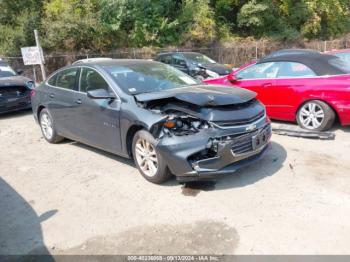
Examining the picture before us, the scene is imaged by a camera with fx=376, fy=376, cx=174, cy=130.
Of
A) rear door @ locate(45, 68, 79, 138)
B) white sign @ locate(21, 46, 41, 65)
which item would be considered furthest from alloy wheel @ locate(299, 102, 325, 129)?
white sign @ locate(21, 46, 41, 65)

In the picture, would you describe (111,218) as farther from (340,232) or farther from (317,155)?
(317,155)

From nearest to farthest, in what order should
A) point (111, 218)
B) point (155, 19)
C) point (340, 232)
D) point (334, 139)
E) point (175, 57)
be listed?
point (340, 232), point (111, 218), point (334, 139), point (175, 57), point (155, 19)

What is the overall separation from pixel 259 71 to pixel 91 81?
3623 millimetres

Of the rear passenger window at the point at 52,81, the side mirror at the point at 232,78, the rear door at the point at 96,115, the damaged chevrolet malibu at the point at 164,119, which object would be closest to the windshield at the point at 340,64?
the side mirror at the point at 232,78

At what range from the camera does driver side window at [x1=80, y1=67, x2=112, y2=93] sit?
18.3 feet

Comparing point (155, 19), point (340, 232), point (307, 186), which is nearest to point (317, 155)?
point (307, 186)

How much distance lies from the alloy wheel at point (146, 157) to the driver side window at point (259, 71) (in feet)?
12.1

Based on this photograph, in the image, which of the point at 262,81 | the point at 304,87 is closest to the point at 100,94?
the point at 262,81

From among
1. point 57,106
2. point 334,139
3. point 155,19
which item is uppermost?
point 155,19

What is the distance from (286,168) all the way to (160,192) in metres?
1.82

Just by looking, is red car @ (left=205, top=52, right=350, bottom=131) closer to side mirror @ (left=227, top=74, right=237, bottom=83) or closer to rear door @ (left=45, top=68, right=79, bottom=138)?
side mirror @ (left=227, top=74, right=237, bottom=83)

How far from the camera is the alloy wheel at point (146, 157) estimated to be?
482 centimetres

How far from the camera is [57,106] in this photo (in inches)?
259

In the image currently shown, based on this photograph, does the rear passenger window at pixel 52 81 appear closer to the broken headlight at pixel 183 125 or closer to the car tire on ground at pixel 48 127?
the car tire on ground at pixel 48 127
